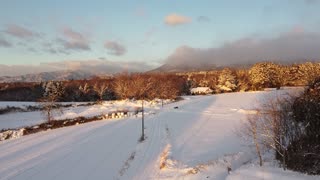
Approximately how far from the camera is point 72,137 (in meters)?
41.7

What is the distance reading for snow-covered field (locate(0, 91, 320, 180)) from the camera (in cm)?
2447

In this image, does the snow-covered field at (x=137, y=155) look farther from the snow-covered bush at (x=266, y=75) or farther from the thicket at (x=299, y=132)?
the snow-covered bush at (x=266, y=75)

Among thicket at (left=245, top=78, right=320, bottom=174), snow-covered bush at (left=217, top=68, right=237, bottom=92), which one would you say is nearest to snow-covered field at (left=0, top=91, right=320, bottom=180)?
thicket at (left=245, top=78, right=320, bottom=174)

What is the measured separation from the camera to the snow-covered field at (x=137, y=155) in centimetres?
2447

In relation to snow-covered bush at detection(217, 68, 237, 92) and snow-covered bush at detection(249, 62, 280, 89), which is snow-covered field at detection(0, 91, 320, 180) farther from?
snow-covered bush at detection(217, 68, 237, 92)

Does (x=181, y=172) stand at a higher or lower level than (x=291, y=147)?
lower

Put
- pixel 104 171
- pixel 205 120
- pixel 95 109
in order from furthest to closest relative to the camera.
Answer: pixel 95 109, pixel 205 120, pixel 104 171

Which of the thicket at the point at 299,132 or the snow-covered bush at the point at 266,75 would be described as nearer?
the thicket at the point at 299,132

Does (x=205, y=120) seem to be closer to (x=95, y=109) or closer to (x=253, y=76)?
(x=95, y=109)

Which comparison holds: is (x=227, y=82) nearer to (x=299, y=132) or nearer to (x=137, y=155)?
(x=137, y=155)

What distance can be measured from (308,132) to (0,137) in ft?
125

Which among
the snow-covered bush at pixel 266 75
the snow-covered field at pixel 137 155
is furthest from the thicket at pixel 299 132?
the snow-covered bush at pixel 266 75

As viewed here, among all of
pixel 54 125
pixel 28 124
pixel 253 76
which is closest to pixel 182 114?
pixel 54 125

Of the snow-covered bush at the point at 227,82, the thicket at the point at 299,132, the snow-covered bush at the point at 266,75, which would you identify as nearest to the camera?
the thicket at the point at 299,132
